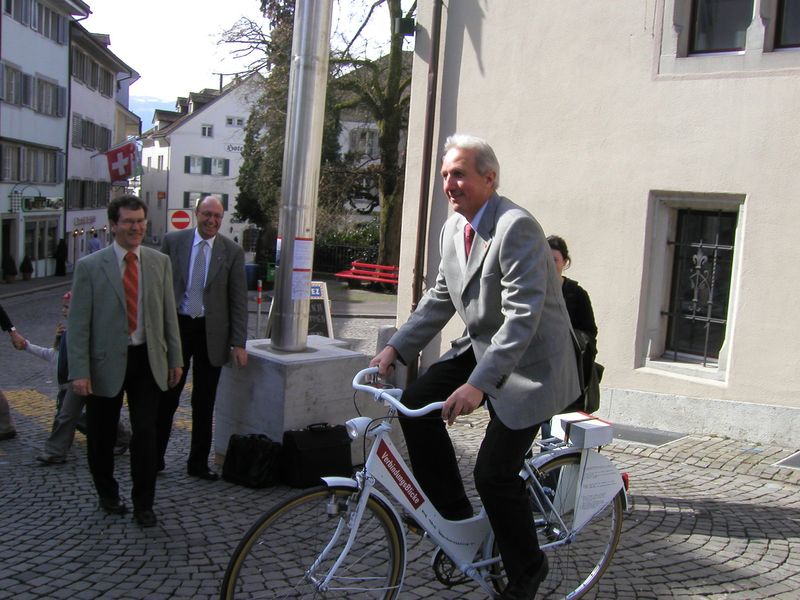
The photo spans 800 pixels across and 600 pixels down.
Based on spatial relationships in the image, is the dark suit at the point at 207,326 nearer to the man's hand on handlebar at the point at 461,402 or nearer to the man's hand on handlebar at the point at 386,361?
the man's hand on handlebar at the point at 386,361

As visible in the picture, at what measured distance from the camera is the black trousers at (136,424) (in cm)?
497

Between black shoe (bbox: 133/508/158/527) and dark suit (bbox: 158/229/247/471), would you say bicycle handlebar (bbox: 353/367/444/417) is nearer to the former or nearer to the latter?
black shoe (bbox: 133/508/158/527)

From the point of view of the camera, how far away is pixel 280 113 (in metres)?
28.7

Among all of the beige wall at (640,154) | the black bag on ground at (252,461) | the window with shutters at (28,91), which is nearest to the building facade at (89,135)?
the window with shutters at (28,91)

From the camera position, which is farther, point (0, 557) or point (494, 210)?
point (0, 557)

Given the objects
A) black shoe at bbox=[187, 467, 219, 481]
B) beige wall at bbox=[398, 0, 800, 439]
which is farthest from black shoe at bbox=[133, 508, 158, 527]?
beige wall at bbox=[398, 0, 800, 439]

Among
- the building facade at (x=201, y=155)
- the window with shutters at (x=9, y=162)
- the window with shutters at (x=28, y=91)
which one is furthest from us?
the building facade at (x=201, y=155)

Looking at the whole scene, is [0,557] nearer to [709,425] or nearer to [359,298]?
[709,425]

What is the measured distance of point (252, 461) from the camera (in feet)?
19.0

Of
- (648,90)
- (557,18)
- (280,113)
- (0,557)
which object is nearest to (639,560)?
(0,557)

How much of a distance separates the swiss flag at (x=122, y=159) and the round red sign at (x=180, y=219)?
1911 centimetres

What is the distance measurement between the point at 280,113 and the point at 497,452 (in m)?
26.5

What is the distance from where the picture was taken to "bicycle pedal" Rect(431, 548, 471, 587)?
374 cm

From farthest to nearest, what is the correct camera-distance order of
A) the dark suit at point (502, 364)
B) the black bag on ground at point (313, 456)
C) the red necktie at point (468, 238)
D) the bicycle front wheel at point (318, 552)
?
the black bag on ground at point (313, 456) → the red necktie at point (468, 238) → the dark suit at point (502, 364) → the bicycle front wheel at point (318, 552)
